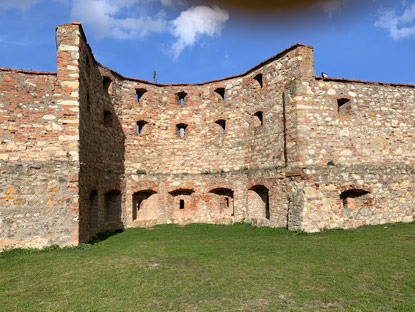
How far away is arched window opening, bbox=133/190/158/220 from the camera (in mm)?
14352

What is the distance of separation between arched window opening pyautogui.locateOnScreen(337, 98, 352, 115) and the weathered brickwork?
41mm

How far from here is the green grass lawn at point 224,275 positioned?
4.61 m

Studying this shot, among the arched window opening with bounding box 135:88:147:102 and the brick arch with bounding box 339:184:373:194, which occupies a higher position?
the arched window opening with bounding box 135:88:147:102

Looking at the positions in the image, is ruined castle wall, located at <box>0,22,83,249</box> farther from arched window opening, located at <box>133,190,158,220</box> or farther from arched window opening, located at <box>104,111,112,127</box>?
arched window opening, located at <box>133,190,158,220</box>

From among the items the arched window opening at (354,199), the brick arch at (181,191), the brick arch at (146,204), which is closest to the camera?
the arched window opening at (354,199)

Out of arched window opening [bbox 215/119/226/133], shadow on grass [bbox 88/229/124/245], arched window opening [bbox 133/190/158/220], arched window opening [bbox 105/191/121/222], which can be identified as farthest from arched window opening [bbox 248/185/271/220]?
arched window opening [bbox 105/191/121/222]

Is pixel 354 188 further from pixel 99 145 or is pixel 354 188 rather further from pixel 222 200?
pixel 99 145

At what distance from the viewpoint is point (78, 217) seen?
9039 mm

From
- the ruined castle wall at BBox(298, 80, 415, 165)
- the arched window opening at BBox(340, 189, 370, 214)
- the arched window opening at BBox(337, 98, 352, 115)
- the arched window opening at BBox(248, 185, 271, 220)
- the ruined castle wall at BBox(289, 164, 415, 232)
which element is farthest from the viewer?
the arched window opening at BBox(248, 185, 271, 220)

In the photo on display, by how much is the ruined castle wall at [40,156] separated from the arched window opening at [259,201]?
7.52 meters

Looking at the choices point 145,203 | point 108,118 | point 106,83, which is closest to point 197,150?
point 145,203

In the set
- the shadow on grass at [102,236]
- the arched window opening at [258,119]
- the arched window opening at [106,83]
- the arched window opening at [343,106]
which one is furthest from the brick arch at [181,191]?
the arched window opening at [343,106]

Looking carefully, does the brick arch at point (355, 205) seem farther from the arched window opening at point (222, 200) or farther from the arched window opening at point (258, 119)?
the arched window opening at point (222, 200)

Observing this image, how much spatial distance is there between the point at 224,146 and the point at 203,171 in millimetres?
1693
